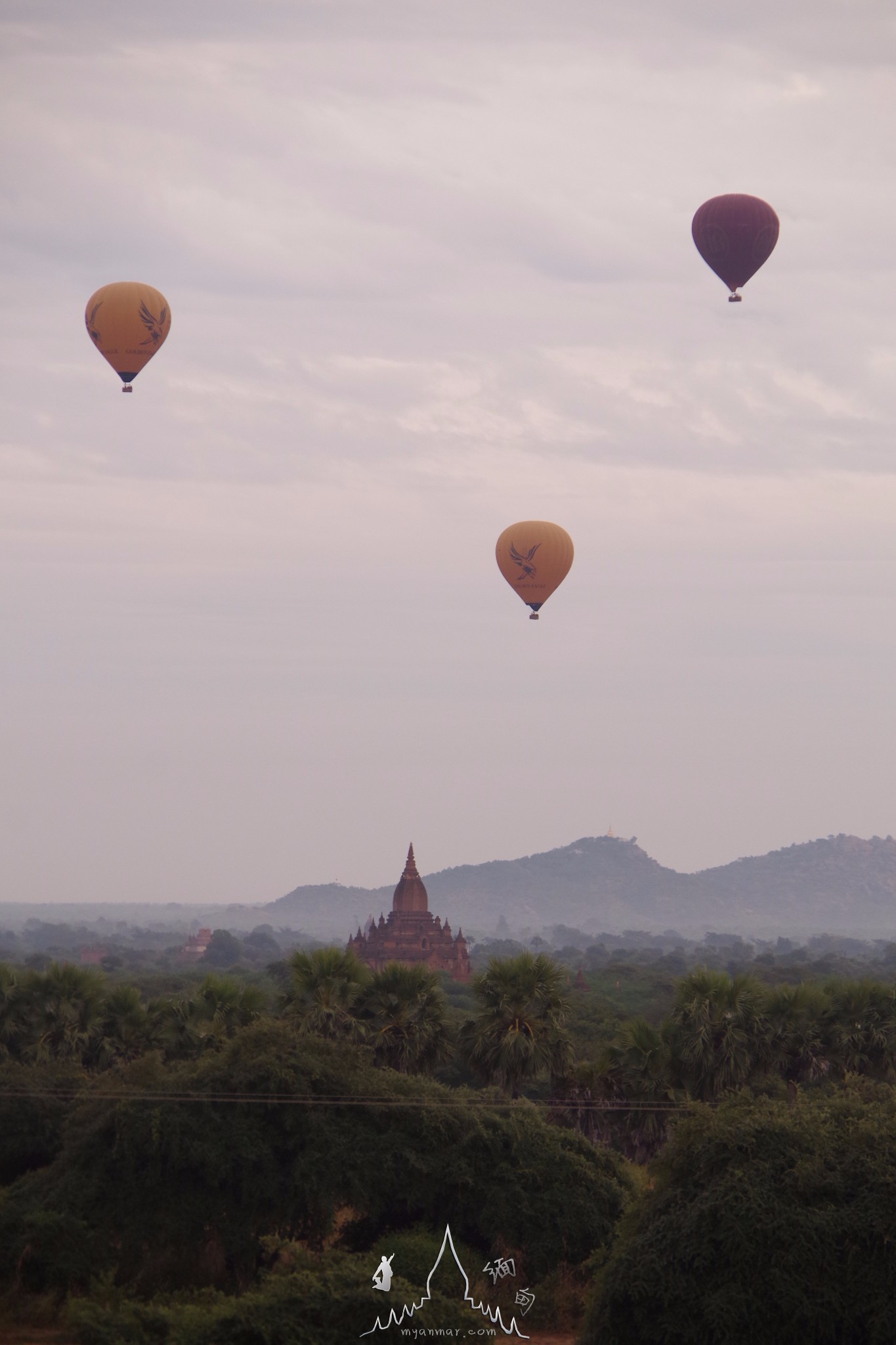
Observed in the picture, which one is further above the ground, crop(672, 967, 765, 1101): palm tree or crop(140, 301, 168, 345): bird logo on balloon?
crop(140, 301, 168, 345): bird logo on balloon

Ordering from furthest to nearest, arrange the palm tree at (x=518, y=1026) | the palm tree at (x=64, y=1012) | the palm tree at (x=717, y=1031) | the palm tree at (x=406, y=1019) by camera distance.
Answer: the palm tree at (x=64, y=1012)
the palm tree at (x=406, y=1019)
the palm tree at (x=518, y=1026)
the palm tree at (x=717, y=1031)

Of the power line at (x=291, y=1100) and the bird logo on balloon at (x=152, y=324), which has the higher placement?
the bird logo on balloon at (x=152, y=324)

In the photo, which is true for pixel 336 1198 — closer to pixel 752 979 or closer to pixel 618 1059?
pixel 618 1059

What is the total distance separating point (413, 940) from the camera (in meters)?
101

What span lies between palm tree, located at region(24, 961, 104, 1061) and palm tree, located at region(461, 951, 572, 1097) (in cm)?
931

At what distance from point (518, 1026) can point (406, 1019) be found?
9.24ft

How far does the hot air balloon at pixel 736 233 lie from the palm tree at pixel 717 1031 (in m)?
23.1

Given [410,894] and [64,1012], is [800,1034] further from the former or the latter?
[410,894]

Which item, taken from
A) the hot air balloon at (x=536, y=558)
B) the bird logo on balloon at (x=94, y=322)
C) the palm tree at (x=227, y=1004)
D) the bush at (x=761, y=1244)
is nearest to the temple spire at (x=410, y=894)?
the hot air balloon at (x=536, y=558)

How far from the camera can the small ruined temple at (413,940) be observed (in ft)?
328

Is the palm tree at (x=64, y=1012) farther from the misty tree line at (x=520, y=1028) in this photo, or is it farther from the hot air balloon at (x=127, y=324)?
the hot air balloon at (x=127, y=324)

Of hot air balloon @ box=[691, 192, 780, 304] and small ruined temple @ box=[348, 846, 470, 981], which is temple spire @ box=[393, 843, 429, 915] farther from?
hot air balloon @ box=[691, 192, 780, 304]

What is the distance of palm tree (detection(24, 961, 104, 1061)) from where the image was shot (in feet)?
119

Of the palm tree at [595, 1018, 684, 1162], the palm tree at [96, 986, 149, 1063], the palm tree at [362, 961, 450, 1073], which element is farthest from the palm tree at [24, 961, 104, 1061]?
the palm tree at [595, 1018, 684, 1162]
